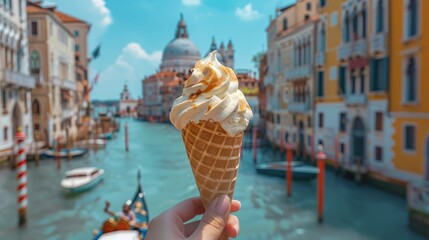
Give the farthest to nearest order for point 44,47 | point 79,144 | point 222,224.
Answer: point 79,144
point 44,47
point 222,224

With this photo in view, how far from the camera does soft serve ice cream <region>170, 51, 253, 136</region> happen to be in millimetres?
1521

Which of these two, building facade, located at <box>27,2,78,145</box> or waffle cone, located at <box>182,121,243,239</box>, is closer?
waffle cone, located at <box>182,121,243,239</box>

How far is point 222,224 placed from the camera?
4.71ft

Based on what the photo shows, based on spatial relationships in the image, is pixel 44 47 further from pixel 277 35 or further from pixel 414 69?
pixel 414 69

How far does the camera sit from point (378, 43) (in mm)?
9539

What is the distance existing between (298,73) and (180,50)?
2100 inches

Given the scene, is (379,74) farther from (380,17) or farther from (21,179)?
(21,179)

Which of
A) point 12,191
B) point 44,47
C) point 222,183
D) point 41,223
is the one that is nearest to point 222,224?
point 222,183

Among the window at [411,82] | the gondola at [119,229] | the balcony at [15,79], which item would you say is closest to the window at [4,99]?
the balcony at [15,79]

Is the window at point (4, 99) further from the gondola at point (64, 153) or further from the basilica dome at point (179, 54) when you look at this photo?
the basilica dome at point (179, 54)

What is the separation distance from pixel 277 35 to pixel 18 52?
41.0 ft

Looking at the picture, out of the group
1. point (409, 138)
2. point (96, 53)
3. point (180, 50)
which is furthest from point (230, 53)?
point (409, 138)

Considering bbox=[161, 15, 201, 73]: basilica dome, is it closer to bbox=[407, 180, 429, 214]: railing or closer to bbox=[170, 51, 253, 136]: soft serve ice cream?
bbox=[407, 180, 429, 214]: railing

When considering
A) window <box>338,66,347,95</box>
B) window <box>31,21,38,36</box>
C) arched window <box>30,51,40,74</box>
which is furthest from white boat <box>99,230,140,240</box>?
window <box>31,21,38,36</box>
